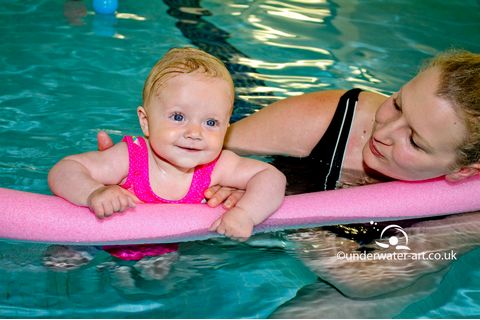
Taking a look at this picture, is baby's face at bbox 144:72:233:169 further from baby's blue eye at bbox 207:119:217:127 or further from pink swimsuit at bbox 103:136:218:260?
pink swimsuit at bbox 103:136:218:260

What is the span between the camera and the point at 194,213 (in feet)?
8.28

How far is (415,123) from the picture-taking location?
2.59 m

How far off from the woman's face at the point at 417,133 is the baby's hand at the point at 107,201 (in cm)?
102

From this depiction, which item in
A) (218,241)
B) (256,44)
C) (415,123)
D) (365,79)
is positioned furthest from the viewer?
(256,44)

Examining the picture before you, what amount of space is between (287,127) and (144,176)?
756 mm

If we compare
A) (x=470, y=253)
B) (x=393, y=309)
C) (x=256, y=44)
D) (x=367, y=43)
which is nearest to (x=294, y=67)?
(x=256, y=44)

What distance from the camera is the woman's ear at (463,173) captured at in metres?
2.75

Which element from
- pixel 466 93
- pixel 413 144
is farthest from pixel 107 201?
pixel 466 93

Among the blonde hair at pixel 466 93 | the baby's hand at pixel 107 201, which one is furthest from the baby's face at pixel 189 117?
the blonde hair at pixel 466 93

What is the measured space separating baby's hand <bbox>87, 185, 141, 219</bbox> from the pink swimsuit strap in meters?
0.27

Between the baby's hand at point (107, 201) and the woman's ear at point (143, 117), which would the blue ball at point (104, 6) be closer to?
the woman's ear at point (143, 117)

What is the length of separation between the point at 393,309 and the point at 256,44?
3.01m

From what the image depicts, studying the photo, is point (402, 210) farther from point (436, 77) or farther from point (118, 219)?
point (118, 219)

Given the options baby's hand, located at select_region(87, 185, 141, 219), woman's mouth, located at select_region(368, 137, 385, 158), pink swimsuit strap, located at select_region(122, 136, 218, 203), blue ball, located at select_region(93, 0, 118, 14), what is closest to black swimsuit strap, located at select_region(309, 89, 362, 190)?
woman's mouth, located at select_region(368, 137, 385, 158)
